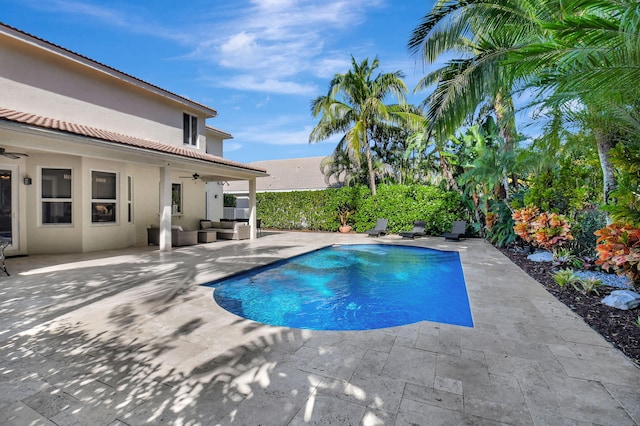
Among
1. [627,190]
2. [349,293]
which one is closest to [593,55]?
[627,190]

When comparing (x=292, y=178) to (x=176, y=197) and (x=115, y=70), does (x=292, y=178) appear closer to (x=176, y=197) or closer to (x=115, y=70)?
(x=176, y=197)

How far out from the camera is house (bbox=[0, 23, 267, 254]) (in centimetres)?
1037

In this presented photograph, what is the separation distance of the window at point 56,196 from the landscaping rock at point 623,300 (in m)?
16.6

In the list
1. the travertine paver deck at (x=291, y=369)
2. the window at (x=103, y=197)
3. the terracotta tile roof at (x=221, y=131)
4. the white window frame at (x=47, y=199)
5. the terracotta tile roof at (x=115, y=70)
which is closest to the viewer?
the travertine paver deck at (x=291, y=369)

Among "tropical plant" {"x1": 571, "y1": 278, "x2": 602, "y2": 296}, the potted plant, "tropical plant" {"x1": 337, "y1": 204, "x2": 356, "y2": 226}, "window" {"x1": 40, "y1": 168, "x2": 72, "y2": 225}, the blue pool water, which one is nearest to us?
"tropical plant" {"x1": 571, "y1": 278, "x2": 602, "y2": 296}

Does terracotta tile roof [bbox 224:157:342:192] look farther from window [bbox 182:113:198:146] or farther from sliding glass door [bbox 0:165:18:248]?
sliding glass door [bbox 0:165:18:248]

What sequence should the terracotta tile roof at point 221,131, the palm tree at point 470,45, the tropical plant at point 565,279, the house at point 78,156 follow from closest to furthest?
the tropical plant at point 565,279, the palm tree at point 470,45, the house at point 78,156, the terracotta tile roof at point 221,131

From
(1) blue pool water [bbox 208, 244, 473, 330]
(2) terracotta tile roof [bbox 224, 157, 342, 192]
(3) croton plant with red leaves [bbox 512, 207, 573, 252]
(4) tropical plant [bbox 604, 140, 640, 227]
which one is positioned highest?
(2) terracotta tile roof [bbox 224, 157, 342, 192]

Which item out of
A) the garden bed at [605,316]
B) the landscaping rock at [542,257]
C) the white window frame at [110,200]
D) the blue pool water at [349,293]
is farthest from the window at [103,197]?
the landscaping rock at [542,257]

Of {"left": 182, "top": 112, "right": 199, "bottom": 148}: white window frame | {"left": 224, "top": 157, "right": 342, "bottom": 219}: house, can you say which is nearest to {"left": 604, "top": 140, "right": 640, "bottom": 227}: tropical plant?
{"left": 182, "top": 112, "right": 199, "bottom": 148}: white window frame

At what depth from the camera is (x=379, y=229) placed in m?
18.8

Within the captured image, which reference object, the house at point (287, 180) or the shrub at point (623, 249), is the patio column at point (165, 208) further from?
the house at point (287, 180)

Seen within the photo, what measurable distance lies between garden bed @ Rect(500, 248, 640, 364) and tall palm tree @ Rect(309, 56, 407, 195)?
14172 millimetres

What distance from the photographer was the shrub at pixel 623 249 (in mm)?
5266
